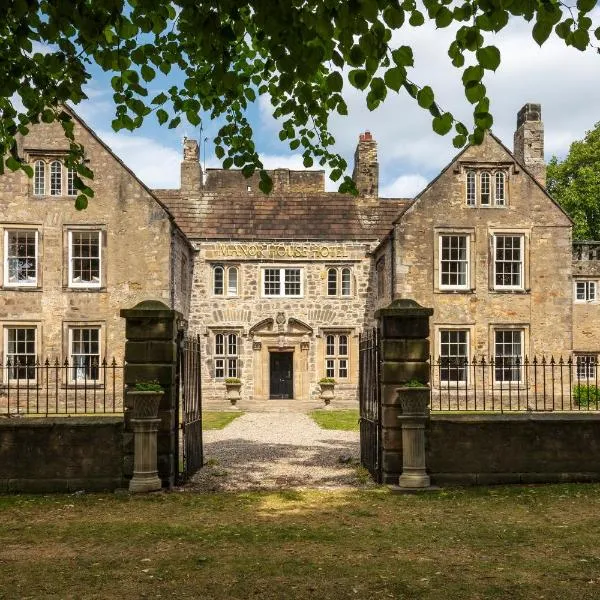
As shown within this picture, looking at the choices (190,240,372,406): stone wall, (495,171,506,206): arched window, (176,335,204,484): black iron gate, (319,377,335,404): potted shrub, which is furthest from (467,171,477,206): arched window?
(176,335,204,484): black iron gate

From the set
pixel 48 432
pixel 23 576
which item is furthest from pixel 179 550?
pixel 48 432

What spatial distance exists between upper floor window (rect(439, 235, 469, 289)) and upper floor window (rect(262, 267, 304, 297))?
6136 millimetres

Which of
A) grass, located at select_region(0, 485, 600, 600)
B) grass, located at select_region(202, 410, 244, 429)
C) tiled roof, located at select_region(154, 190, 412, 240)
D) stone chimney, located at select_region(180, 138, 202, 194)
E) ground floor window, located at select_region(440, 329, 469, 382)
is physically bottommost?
grass, located at select_region(202, 410, 244, 429)

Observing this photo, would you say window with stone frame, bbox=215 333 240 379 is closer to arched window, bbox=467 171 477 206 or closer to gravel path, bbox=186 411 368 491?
gravel path, bbox=186 411 368 491

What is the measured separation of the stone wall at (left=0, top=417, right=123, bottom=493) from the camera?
Result: 30.5 feet

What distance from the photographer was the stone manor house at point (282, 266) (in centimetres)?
2378

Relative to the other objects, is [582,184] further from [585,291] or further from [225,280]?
[225,280]

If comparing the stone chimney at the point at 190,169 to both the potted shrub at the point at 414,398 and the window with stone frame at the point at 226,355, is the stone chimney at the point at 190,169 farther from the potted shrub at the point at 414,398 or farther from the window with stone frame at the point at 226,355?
the potted shrub at the point at 414,398

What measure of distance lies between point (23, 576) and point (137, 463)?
138 inches

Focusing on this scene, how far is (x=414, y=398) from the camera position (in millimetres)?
9461

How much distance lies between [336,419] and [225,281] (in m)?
10.0

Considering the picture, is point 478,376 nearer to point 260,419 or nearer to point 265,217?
point 260,419

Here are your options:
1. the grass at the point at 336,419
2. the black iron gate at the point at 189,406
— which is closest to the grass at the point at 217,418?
the grass at the point at 336,419

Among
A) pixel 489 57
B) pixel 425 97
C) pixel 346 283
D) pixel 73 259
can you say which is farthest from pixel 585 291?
pixel 489 57
